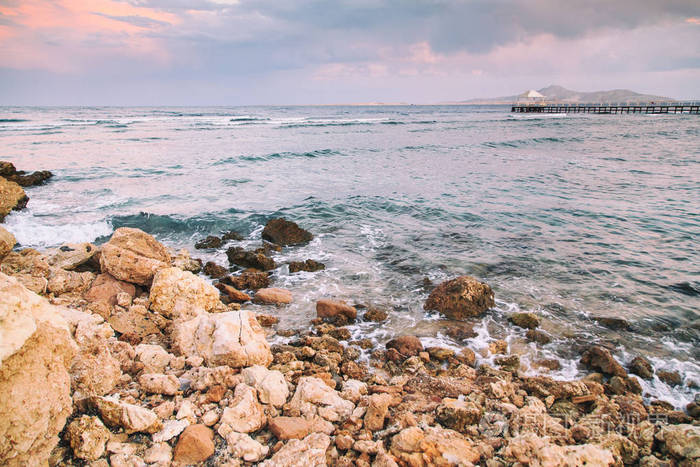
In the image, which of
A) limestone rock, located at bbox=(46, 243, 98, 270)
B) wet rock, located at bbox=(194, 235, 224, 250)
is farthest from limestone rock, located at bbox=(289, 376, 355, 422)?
wet rock, located at bbox=(194, 235, 224, 250)

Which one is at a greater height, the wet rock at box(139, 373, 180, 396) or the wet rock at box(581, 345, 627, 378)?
the wet rock at box(139, 373, 180, 396)

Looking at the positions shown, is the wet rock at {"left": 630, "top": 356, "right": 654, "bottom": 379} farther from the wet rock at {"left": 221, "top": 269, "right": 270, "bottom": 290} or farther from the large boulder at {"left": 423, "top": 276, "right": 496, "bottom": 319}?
the wet rock at {"left": 221, "top": 269, "right": 270, "bottom": 290}

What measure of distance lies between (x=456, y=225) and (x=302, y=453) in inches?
416

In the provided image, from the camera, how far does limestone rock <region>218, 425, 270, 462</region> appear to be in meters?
3.46

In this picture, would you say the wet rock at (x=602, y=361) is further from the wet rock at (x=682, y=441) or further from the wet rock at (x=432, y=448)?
the wet rock at (x=432, y=448)

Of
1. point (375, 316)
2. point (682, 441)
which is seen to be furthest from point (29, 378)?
point (682, 441)

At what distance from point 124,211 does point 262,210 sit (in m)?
5.20

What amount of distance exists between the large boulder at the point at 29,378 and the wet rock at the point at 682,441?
18.5 feet

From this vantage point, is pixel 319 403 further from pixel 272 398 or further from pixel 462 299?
pixel 462 299

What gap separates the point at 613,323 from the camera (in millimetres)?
6926

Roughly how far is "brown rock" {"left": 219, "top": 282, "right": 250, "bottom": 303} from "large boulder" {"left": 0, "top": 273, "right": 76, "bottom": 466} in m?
4.81

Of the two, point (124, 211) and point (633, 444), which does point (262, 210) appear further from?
point (633, 444)

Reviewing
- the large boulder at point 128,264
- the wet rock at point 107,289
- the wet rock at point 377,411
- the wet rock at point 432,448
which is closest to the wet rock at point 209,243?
the large boulder at point 128,264

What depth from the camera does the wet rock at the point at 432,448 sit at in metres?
3.37
